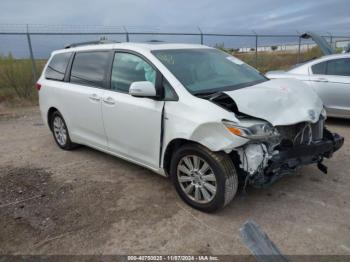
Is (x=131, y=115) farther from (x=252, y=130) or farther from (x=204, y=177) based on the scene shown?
(x=252, y=130)

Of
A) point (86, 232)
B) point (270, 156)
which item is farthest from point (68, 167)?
point (270, 156)

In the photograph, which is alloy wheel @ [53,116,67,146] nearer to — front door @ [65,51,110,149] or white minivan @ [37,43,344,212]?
front door @ [65,51,110,149]

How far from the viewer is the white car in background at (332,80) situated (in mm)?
6348

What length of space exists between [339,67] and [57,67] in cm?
530

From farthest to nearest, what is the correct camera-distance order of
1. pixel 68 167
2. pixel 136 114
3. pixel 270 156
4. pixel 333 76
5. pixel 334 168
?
pixel 333 76
pixel 68 167
pixel 334 168
pixel 136 114
pixel 270 156

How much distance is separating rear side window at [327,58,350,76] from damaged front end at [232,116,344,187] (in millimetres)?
3268

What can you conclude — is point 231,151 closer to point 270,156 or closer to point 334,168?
point 270,156

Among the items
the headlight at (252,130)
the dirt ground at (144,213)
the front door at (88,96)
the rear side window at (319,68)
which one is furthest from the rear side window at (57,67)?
the rear side window at (319,68)

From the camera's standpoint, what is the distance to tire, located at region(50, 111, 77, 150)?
216 inches

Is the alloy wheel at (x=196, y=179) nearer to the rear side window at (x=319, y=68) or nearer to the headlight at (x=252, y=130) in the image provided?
the headlight at (x=252, y=130)

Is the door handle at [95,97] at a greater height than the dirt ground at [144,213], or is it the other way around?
the door handle at [95,97]

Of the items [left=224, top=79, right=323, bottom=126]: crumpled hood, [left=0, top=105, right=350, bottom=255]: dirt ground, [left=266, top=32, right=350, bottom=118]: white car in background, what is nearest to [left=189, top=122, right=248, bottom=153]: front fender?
[left=224, top=79, right=323, bottom=126]: crumpled hood

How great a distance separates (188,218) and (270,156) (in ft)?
3.40

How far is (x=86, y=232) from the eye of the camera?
3.21 m
